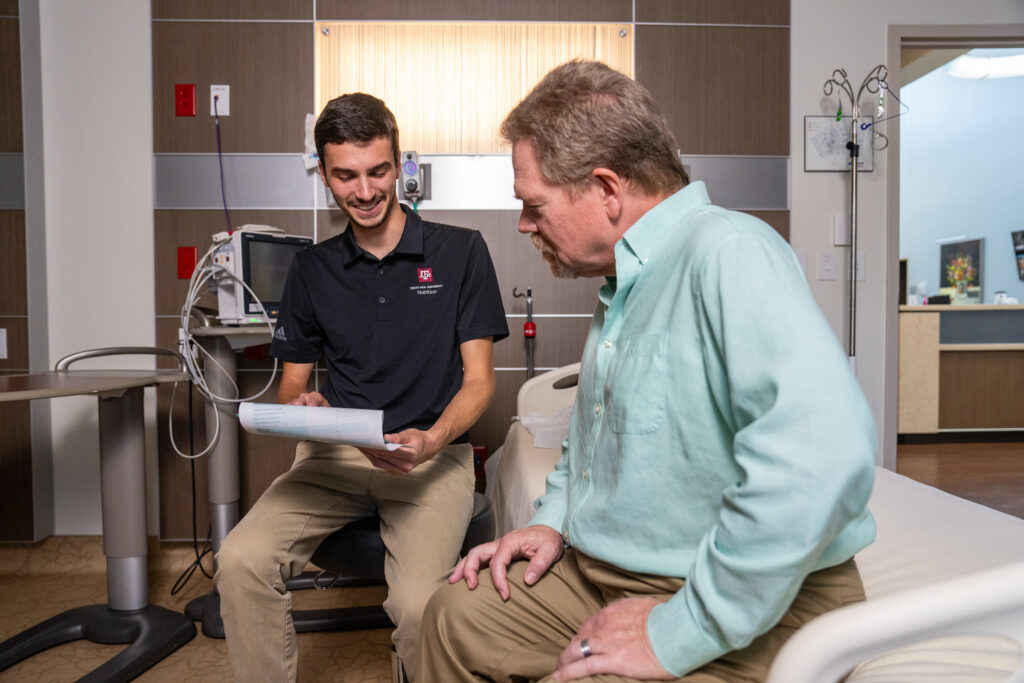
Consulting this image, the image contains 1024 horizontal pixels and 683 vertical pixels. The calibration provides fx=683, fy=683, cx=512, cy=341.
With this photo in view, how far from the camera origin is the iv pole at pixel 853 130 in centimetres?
285

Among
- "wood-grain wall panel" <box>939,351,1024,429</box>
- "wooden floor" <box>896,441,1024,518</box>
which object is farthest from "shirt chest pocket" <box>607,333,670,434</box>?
"wood-grain wall panel" <box>939,351,1024,429</box>

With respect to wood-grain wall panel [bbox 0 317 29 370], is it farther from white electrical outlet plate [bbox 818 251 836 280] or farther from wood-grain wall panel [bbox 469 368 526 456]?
white electrical outlet plate [bbox 818 251 836 280]

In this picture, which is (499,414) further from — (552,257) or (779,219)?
(552,257)

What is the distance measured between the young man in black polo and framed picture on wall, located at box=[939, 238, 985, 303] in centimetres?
734

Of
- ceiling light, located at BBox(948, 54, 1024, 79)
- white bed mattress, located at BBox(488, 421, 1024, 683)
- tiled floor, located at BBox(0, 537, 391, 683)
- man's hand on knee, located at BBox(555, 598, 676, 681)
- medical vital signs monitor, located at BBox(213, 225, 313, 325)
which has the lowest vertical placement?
tiled floor, located at BBox(0, 537, 391, 683)

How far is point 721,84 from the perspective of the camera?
115 inches

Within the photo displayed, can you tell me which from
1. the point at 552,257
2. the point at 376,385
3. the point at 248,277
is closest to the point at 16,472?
the point at 248,277

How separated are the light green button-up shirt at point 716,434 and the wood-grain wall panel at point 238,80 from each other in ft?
7.67

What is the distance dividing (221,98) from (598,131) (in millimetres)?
2408

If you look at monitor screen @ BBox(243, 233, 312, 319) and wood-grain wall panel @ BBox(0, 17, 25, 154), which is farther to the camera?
wood-grain wall panel @ BBox(0, 17, 25, 154)

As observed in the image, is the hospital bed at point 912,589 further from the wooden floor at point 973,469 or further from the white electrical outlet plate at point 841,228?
the wooden floor at point 973,469

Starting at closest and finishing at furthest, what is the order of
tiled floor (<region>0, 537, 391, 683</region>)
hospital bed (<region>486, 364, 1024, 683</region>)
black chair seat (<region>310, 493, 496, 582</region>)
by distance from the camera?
hospital bed (<region>486, 364, 1024, 683</region>) < black chair seat (<region>310, 493, 496, 582</region>) < tiled floor (<region>0, 537, 391, 683</region>)

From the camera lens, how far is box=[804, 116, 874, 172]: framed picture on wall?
2947 mm

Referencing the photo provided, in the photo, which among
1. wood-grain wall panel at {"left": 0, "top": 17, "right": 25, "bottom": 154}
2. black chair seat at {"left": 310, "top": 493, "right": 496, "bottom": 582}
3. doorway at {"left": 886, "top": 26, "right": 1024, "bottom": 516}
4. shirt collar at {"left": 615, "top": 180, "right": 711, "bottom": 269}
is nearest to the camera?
shirt collar at {"left": 615, "top": 180, "right": 711, "bottom": 269}
